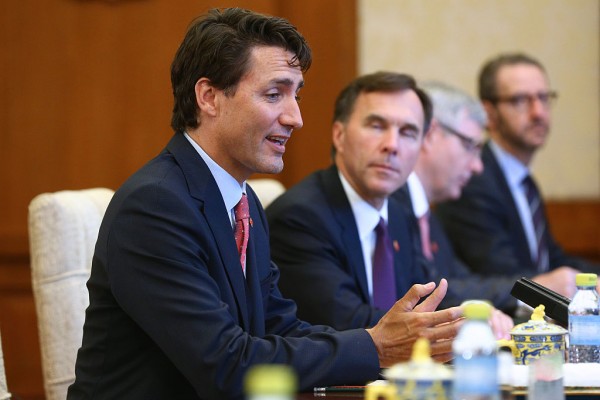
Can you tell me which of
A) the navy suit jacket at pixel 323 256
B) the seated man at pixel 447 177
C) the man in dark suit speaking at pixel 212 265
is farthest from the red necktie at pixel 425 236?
the man in dark suit speaking at pixel 212 265

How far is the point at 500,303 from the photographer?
3789 mm

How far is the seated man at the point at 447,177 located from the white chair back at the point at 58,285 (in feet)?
5.01

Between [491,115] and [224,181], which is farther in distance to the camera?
[491,115]

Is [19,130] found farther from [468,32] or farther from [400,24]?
[468,32]

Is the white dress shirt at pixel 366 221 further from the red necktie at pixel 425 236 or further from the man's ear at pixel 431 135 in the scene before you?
the man's ear at pixel 431 135

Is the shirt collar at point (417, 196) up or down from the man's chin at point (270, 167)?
down

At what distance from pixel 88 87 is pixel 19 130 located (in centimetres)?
33

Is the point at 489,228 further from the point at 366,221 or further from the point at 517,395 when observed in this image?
the point at 517,395

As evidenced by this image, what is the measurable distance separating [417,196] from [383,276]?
0.90m

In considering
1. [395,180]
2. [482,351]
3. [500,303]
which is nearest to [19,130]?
[395,180]

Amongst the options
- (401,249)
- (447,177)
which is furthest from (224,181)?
(447,177)

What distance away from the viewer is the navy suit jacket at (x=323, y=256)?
2.91 m

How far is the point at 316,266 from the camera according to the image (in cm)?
299

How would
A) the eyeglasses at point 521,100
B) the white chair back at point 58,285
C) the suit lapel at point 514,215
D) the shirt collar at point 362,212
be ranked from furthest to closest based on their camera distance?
the eyeglasses at point 521,100
the suit lapel at point 514,215
the shirt collar at point 362,212
the white chair back at point 58,285
